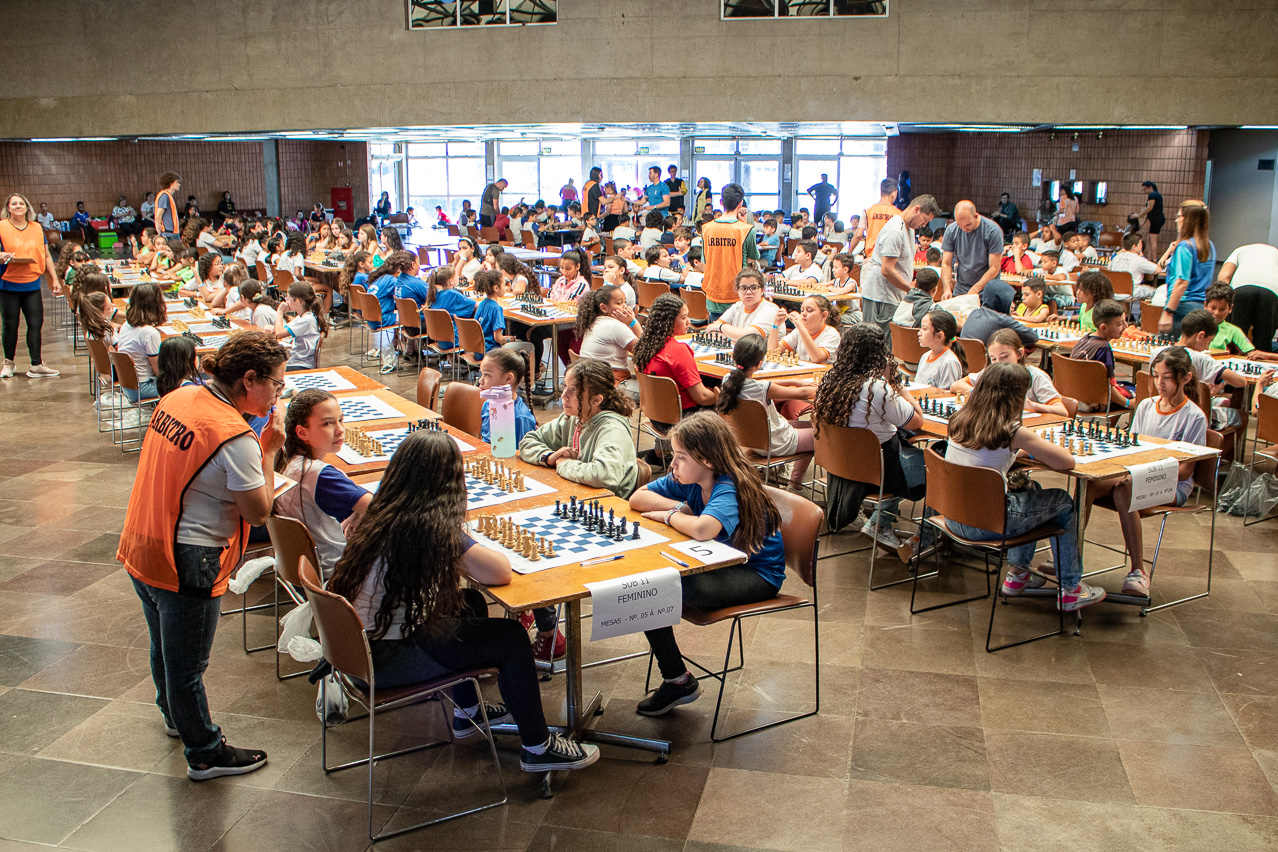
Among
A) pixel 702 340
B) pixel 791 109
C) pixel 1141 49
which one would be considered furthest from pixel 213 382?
pixel 1141 49

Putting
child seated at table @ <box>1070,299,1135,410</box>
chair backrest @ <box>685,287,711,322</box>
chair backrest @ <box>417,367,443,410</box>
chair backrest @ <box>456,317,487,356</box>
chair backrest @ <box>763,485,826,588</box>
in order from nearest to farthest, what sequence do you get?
1. chair backrest @ <box>763,485,826,588</box>
2. chair backrest @ <box>417,367,443,410</box>
3. child seated at table @ <box>1070,299,1135,410</box>
4. chair backrest @ <box>456,317,487,356</box>
5. chair backrest @ <box>685,287,711,322</box>

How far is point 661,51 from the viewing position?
45.3ft

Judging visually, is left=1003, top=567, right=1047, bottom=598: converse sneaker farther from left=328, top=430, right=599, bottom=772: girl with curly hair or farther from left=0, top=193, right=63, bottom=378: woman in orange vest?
left=0, top=193, right=63, bottom=378: woman in orange vest

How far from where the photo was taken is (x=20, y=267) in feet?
30.5

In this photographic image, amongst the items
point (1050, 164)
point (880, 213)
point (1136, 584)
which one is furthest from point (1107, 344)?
point (1050, 164)

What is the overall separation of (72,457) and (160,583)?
488 centimetres

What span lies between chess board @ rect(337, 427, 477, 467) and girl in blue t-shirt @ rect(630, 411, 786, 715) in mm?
848

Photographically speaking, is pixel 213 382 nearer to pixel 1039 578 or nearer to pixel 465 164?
pixel 1039 578

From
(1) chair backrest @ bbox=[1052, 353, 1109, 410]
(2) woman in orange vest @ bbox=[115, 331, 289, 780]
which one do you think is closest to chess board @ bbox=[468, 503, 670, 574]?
(2) woman in orange vest @ bbox=[115, 331, 289, 780]

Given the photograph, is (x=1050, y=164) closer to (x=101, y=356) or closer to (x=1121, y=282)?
(x=1121, y=282)

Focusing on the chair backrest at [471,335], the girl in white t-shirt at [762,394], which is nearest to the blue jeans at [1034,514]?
the girl in white t-shirt at [762,394]

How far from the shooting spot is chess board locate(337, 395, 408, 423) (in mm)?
5156

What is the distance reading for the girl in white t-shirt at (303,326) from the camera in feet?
24.4

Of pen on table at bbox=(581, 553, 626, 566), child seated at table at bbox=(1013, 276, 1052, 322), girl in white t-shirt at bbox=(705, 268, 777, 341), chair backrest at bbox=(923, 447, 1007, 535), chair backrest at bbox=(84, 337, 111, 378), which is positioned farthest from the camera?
child seated at table at bbox=(1013, 276, 1052, 322)
